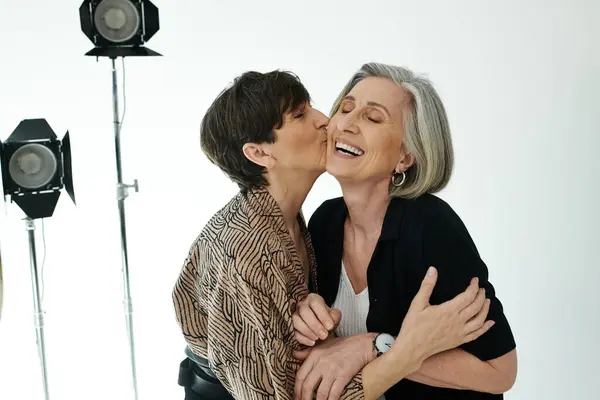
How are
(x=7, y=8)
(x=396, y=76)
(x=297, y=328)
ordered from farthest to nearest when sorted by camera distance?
1. (x=7, y=8)
2. (x=396, y=76)
3. (x=297, y=328)

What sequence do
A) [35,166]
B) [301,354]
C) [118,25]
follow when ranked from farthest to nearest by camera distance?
[118,25]
[35,166]
[301,354]

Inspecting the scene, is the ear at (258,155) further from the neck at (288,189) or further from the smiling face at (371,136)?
the smiling face at (371,136)

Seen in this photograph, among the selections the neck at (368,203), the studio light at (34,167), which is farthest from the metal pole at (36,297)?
the neck at (368,203)

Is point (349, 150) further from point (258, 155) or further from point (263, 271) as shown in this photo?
point (263, 271)

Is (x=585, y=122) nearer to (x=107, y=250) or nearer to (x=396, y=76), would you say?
(x=396, y=76)

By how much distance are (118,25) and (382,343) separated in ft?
4.43

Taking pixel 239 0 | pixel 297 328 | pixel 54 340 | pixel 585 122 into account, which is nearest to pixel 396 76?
pixel 297 328

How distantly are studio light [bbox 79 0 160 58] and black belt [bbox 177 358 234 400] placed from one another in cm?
102

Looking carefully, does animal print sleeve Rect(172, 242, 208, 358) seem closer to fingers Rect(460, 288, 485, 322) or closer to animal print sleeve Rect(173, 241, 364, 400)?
animal print sleeve Rect(173, 241, 364, 400)

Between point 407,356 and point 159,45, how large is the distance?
1.94 metres

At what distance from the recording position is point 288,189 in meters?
1.64

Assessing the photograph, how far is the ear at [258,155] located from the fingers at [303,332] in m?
0.31

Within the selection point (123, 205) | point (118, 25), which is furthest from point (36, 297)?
point (118, 25)

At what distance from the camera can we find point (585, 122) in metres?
2.54
